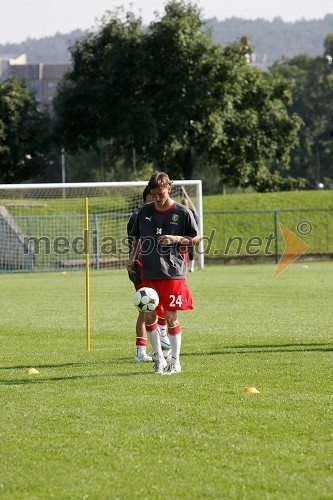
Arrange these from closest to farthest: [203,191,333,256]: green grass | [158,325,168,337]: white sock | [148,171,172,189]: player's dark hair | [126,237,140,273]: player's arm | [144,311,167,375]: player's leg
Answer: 1. [148,171,172,189]: player's dark hair
2. [144,311,167,375]: player's leg
3. [126,237,140,273]: player's arm
4. [158,325,168,337]: white sock
5. [203,191,333,256]: green grass

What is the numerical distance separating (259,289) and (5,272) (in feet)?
47.7

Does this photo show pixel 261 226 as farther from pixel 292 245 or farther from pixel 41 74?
pixel 41 74

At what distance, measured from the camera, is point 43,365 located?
11359mm

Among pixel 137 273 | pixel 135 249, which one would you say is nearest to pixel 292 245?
pixel 137 273

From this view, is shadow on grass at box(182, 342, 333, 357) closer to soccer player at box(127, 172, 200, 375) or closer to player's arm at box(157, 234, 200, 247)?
soccer player at box(127, 172, 200, 375)

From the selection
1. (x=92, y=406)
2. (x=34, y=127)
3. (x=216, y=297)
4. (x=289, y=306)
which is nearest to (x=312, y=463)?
(x=92, y=406)

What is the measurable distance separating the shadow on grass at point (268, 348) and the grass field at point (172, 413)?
0.03 meters

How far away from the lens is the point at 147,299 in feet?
34.3

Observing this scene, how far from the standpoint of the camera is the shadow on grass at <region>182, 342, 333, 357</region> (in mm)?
12125

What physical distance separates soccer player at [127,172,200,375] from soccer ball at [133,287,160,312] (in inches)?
3.7

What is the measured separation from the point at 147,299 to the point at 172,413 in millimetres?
2445

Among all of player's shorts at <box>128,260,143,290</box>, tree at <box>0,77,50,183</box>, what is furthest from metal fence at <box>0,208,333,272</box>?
player's shorts at <box>128,260,143,290</box>

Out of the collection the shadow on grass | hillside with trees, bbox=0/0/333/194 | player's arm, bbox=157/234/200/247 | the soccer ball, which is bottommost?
the shadow on grass

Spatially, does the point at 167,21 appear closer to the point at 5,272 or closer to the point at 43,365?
the point at 5,272
